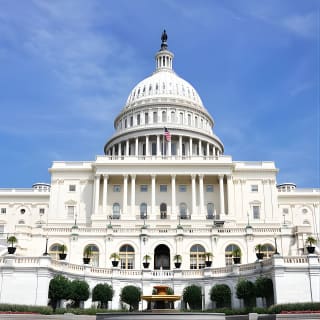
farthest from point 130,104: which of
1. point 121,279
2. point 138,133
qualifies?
point 121,279

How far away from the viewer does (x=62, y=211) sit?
92.2 m

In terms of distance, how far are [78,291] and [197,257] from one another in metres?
20.3

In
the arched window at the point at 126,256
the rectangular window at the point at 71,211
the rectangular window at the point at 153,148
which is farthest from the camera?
the rectangular window at the point at 153,148

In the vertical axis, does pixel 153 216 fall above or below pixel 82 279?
above

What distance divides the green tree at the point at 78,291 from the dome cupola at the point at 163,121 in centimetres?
6336

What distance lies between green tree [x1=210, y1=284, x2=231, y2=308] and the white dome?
79.1 meters

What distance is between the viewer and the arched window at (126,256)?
61375 mm

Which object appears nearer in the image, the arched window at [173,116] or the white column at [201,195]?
the white column at [201,195]

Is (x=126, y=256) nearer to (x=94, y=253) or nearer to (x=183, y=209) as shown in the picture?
(x=94, y=253)

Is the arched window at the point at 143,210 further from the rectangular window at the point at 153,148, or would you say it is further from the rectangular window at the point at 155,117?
the rectangular window at the point at 155,117

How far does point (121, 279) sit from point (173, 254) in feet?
38.1

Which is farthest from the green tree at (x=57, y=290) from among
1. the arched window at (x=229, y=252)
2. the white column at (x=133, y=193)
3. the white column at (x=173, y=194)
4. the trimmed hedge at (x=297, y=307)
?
the white column at (x=173, y=194)

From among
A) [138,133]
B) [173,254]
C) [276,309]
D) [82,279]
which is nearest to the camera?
[276,309]

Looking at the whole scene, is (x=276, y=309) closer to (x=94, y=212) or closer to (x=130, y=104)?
(x=94, y=212)
